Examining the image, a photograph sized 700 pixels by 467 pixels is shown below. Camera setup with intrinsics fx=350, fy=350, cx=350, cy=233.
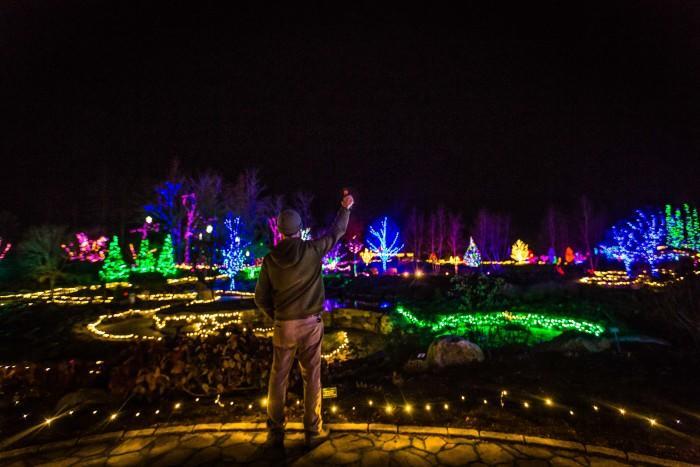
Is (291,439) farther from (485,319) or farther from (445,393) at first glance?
(485,319)

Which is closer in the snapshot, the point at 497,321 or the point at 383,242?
the point at 497,321

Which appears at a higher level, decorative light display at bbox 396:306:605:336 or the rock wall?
decorative light display at bbox 396:306:605:336

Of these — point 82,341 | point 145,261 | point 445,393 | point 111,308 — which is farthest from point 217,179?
point 445,393

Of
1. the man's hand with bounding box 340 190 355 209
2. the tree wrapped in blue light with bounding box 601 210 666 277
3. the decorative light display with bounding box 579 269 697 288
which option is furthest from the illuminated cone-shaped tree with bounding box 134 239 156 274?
the tree wrapped in blue light with bounding box 601 210 666 277

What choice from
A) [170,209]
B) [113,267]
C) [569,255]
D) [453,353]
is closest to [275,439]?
[453,353]

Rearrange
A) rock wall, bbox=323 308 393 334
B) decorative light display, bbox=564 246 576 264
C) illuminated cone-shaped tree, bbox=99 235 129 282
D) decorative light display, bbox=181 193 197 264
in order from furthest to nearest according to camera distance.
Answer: decorative light display, bbox=564 246 576 264, decorative light display, bbox=181 193 197 264, illuminated cone-shaped tree, bbox=99 235 129 282, rock wall, bbox=323 308 393 334

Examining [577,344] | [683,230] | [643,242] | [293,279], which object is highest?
[683,230]

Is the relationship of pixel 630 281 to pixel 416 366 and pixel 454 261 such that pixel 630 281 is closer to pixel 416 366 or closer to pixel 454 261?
pixel 454 261

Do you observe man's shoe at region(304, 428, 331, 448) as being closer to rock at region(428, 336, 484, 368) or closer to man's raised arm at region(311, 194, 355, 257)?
man's raised arm at region(311, 194, 355, 257)

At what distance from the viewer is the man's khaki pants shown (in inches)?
112

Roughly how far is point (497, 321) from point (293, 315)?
7691 mm

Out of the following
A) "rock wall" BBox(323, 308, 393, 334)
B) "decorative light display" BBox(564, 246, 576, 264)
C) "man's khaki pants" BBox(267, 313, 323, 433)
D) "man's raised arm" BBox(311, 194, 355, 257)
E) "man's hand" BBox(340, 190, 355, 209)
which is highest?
"decorative light display" BBox(564, 246, 576, 264)

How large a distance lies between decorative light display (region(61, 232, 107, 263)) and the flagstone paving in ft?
82.5

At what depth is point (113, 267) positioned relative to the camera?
21125 mm
